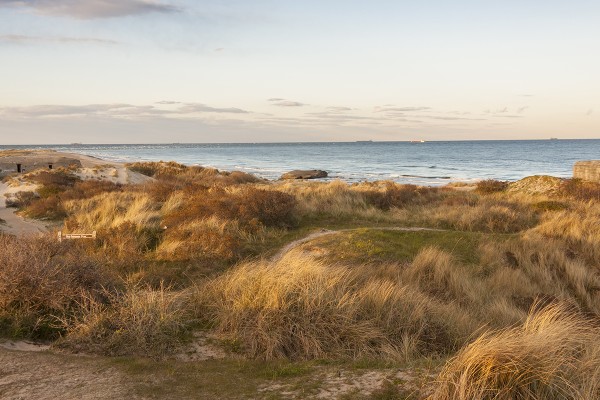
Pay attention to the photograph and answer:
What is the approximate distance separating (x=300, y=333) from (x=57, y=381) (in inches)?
115

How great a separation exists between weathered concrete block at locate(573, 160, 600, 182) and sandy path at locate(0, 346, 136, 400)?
1024 inches

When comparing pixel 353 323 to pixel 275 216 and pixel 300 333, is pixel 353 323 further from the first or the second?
pixel 275 216

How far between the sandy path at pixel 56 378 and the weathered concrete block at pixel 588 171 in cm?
2600

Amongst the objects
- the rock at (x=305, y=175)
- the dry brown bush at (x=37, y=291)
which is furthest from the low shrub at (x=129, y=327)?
the rock at (x=305, y=175)

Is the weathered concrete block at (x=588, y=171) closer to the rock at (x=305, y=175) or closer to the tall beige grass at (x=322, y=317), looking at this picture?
the tall beige grass at (x=322, y=317)

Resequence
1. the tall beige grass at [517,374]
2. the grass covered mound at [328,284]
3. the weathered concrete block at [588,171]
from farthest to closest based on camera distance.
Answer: the weathered concrete block at [588,171] → the grass covered mound at [328,284] → the tall beige grass at [517,374]

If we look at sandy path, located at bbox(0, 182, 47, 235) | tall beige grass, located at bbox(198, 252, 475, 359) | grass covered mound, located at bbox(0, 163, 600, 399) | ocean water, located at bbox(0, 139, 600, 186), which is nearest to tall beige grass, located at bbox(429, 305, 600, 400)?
grass covered mound, located at bbox(0, 163, 600, 399)

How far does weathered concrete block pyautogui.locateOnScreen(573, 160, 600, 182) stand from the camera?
83.4ft

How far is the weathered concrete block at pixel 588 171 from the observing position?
2542 cm

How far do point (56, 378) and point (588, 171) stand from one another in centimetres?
2725

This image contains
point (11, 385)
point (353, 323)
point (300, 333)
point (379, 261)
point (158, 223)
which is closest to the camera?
point (11, 385)

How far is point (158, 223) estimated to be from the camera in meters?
15.8

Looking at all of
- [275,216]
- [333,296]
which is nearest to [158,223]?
[275,216]

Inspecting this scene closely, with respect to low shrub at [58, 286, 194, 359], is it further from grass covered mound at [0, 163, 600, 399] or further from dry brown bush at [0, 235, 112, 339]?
dry brown bush at [0, 235, 112, 339]
